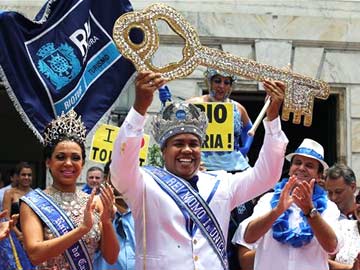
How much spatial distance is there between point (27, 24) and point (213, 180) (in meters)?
3.20

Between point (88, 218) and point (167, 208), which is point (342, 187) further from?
point (88, 218)

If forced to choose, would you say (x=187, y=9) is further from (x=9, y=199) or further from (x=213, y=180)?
(x=213, y=180)

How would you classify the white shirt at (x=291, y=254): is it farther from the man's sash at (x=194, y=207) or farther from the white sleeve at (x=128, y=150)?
the white sleeve at (x=128, y=150)

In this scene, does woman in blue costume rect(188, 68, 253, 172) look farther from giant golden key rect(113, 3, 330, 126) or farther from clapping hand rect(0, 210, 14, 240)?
clapping hand rect(0, 210, 14, 240)

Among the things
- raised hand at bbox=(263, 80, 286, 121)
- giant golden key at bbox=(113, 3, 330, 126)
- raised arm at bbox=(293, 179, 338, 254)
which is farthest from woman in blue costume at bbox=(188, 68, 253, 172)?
raised hand at bbox=(263, 80, 286, 121)

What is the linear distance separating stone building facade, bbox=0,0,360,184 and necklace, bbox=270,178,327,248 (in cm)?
474

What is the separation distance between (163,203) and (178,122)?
1.42ft

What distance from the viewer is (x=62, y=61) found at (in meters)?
7.49

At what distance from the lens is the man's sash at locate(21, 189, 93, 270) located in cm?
457

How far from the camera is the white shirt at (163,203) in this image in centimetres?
430

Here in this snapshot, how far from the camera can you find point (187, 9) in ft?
33.5

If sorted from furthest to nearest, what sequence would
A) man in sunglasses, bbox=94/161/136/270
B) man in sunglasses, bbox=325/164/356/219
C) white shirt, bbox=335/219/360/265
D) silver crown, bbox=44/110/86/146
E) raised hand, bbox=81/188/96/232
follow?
man in sunglasses, bbox=325/164/356/219 → white shirt, bbox=335/219/360/265 → man in sunglasses, bbox=94/161/136/270 → silver crown, bbox=44/110/86/146 → raised hand, bbox=81/188/96/232

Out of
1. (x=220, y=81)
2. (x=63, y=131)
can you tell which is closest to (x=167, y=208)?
(x=63, y=131)

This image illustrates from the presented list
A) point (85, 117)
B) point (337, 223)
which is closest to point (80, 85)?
point (85, 117)
